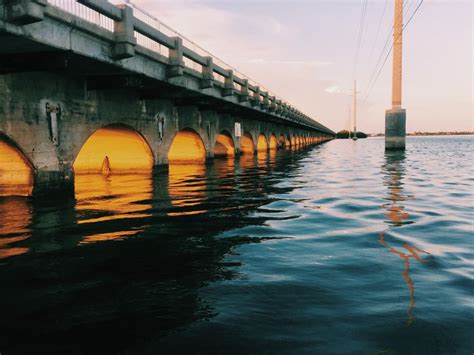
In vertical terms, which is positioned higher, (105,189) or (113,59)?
(113,59)

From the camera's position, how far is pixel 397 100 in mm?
40844

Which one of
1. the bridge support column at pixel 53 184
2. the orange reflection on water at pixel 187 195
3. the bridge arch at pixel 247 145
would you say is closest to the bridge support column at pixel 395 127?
the bridge arch at pixel 247 145

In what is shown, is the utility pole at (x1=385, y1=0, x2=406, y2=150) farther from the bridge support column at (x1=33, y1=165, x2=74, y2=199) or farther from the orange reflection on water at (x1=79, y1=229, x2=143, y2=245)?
the orange reflection on water at (x1=79, y1=229, x2=143, y2=245)

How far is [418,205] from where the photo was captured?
31.3 feet

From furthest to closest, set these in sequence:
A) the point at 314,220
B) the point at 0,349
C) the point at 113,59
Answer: the point at 113,59 → the point at 314,220 → the point at 0,349

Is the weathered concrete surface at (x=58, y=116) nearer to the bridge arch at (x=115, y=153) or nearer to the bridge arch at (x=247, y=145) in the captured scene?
the bridge arch at (x=115, y=153)

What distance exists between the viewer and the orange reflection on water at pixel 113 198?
28.8ft

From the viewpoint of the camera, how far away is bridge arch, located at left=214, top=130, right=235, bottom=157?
1274 inches

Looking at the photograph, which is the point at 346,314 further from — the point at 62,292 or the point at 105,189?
the point at 105,189

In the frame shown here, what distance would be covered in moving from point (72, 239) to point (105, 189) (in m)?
7.24

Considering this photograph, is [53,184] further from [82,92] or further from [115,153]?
[115,153]

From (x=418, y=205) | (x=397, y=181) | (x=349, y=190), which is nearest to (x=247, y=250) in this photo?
(x=418, y=205)

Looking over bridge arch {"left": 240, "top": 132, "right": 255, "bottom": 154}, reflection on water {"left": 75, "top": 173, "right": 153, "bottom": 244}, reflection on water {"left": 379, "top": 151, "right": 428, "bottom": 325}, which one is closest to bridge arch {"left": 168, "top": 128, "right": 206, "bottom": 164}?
reflection on water {"left": 75, "top": 173, "right": 153, "bottom": 244}

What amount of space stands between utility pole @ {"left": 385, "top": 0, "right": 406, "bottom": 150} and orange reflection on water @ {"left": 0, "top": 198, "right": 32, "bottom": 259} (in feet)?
124
